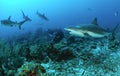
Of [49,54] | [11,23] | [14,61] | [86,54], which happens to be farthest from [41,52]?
[11,23]

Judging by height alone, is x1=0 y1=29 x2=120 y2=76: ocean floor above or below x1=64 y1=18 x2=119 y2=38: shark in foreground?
below

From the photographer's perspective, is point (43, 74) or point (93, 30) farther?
point (93, 30)

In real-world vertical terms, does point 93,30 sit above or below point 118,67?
above

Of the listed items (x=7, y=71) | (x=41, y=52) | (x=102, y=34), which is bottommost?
(x=7, y=71)

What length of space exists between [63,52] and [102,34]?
135 centimetres

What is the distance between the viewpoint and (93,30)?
722 cm

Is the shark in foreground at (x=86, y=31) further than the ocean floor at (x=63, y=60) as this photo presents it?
Yes

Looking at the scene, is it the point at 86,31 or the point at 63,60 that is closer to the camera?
the point at 86,31

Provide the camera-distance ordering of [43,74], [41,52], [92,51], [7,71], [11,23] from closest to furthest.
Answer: [43,74], [7,71], [41,52], [92,51], [11,23]

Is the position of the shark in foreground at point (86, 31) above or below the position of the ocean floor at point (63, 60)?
above

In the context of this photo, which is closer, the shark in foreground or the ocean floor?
the ocean floor

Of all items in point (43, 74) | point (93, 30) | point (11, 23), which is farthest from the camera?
point (11, 23)

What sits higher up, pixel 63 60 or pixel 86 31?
→ pixel 86 31

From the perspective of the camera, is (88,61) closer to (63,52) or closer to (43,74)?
(63,52)
